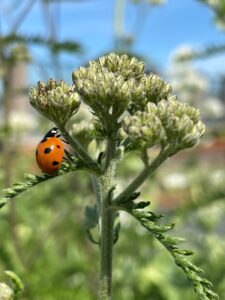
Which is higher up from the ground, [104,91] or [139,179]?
[104,91]

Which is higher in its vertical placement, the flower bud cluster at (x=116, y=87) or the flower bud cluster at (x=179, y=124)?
the flower bud cluster at (x=116, y=87)

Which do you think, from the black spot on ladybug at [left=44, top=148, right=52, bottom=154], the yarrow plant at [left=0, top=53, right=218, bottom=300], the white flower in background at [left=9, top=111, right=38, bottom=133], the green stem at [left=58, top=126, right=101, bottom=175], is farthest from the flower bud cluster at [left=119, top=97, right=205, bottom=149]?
the white flower in background at [left=9, top=111, right=38, bottom=133]

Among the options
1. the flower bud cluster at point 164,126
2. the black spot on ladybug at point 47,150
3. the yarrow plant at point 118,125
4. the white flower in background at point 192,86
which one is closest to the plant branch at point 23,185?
the yarrow plant at point 118,125

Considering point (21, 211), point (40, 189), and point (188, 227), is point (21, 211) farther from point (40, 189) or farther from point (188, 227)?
point (188, 227)

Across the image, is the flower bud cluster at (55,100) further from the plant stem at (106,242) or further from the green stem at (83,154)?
the plant stem at (106,242)

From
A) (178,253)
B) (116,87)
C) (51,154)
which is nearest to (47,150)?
(51,154)

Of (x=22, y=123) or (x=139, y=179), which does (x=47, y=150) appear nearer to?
(x=139, y=179)

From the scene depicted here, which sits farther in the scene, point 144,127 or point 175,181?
point 175,181

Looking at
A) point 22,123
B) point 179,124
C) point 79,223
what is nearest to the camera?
point 179,124
